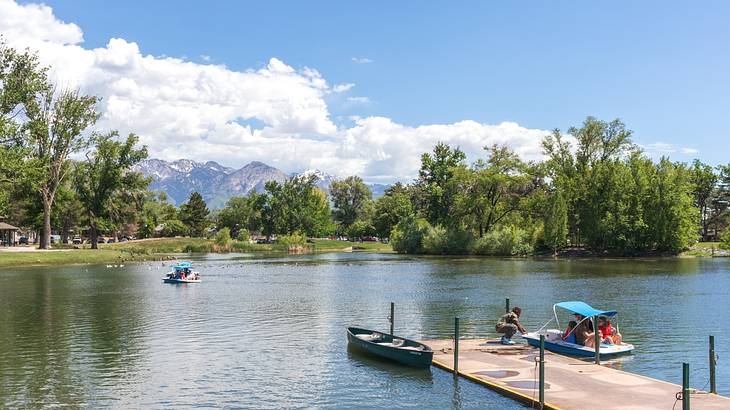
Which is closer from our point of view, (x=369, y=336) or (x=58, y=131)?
(x=369, y=336)

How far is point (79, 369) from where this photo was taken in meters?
27.2

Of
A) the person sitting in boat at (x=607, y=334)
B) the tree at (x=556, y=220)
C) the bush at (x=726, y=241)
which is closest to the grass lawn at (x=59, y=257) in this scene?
the tree at (x=556, y=220)

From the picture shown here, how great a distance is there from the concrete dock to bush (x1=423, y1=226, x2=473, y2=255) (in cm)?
9874

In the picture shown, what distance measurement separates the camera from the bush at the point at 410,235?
141375 mm

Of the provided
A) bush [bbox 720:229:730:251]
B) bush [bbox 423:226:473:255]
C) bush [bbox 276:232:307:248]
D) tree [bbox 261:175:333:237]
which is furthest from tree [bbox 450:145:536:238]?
tree [bbox 261:175:333:237]

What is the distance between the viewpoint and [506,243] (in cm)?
12162

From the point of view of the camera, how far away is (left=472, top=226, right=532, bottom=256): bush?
120875 mm

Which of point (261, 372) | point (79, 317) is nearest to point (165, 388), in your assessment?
point (261, 372)

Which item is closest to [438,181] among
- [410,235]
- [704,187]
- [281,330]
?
[410,235]

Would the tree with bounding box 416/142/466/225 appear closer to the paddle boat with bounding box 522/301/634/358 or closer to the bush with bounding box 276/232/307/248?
the bush with bounding box 276/232/307/248

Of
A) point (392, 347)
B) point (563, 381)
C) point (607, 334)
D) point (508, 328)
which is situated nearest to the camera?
Answer: point (563, 381)

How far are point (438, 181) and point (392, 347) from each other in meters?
116

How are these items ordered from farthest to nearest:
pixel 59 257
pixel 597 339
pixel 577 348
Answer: pixel 59 257 < pixel 577 348 < pixel 597 339

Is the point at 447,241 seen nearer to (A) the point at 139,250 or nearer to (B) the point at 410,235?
(B) the point at 410,235
